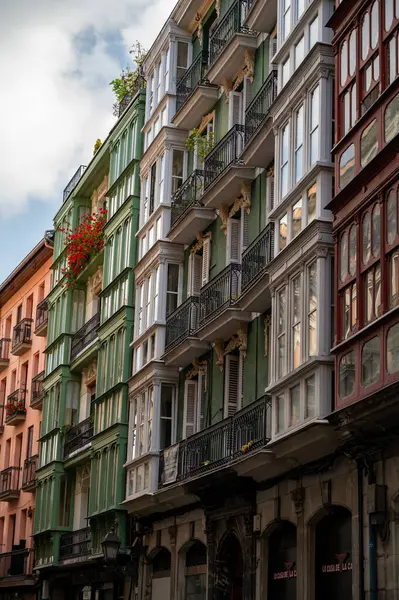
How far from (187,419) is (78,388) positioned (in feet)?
43.1

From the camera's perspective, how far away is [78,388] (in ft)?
138

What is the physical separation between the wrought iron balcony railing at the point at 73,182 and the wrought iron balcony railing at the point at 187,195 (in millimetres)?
13266

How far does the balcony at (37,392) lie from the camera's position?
46.3 meters

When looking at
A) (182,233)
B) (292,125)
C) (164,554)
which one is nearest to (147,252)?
(182,233)

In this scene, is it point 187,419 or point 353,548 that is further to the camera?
point 187,419

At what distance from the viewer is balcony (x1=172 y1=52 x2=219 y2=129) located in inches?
1223

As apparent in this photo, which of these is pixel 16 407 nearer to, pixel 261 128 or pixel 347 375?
pixel 261 128

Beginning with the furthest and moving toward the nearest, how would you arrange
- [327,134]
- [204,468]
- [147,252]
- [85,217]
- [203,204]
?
[85,217] < [147,252] < [203,204] < [204,468] < [327,134]

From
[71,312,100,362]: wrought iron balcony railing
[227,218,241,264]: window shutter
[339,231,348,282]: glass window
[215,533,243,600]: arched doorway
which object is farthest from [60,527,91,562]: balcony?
[339,231,348,282]: glass window

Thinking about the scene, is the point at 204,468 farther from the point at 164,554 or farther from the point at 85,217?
the point at 85,217

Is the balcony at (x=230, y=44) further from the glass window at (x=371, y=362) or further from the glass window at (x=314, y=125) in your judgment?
the glass window at (x=371, y=362)

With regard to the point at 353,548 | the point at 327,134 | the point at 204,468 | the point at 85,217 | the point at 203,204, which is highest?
the point at 85,217

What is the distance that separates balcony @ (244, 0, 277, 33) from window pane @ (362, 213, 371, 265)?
945 cm

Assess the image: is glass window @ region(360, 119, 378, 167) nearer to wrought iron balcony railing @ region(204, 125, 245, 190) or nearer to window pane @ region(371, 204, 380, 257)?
window pane @ region(371, 204, 380, 257)
